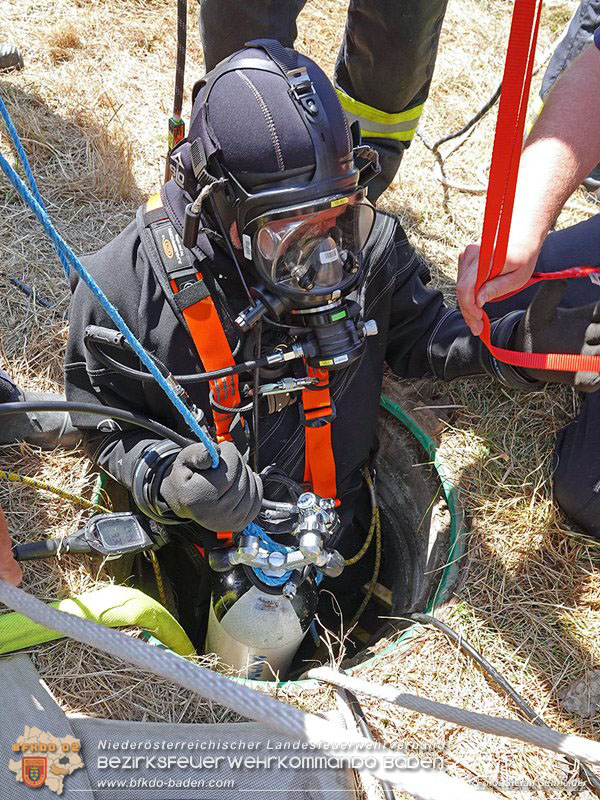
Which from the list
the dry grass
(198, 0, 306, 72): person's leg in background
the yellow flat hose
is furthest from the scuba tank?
(198, 0, 306, 72): person's leg in background

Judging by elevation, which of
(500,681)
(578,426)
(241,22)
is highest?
(241,22)

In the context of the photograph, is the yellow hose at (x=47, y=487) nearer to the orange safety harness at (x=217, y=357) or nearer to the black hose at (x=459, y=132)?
the orange safety harness at (x=217, y=357)

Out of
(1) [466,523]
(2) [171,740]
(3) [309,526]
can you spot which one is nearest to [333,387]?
(3) [309,526]

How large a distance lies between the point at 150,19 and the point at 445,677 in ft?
14.0

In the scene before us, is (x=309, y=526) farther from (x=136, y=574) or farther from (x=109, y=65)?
(x=109, y=65)

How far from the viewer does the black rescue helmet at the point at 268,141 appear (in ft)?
6.01

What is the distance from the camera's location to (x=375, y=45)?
2844mm

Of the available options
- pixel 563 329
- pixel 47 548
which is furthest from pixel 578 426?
pixel 47 548

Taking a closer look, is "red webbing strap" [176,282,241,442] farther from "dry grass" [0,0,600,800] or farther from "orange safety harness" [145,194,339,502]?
"dry grass" [0,0,600,800]

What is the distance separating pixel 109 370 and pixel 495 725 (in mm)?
1469

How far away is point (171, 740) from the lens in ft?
6.18

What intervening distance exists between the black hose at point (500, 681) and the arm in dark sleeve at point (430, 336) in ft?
2.83

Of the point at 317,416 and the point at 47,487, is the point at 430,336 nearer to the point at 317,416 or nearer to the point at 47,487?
the point at 317,416

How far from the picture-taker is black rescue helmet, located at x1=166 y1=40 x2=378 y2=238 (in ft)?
6.01
